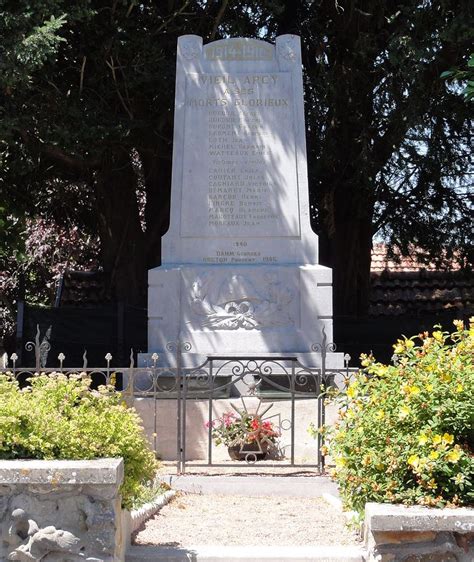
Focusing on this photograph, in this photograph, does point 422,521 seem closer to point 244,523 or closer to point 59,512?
point 59,512

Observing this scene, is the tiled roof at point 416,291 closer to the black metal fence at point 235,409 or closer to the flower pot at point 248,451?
the black metal fence at point 235,409

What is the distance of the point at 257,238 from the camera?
11.9 meters

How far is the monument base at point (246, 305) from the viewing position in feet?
38.1

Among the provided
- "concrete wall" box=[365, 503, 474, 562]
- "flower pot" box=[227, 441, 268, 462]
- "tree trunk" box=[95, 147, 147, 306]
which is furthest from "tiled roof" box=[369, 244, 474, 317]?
"concrete wall" box=[365, 503, 474, 562]

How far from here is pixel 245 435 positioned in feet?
30.6

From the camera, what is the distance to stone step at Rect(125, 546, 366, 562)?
5.43m

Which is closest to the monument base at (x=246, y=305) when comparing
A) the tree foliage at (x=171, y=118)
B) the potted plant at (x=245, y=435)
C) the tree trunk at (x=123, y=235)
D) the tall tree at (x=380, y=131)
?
the potted plant at (x=245, y=435)

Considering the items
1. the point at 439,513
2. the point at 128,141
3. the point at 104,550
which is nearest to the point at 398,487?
the point at 439,513

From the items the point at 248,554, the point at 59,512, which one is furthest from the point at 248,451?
the point at 59,512

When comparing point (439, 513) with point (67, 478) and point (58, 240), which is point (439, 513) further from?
point (58, 240)

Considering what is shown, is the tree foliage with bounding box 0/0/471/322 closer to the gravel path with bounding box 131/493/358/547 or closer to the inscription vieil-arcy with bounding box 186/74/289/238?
the inscription vieil-arcy with bounding box 186/74/289/238

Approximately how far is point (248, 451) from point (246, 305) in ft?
8.60

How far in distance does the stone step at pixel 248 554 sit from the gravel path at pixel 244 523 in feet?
1.19

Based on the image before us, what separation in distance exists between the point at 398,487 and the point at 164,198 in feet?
41.3
